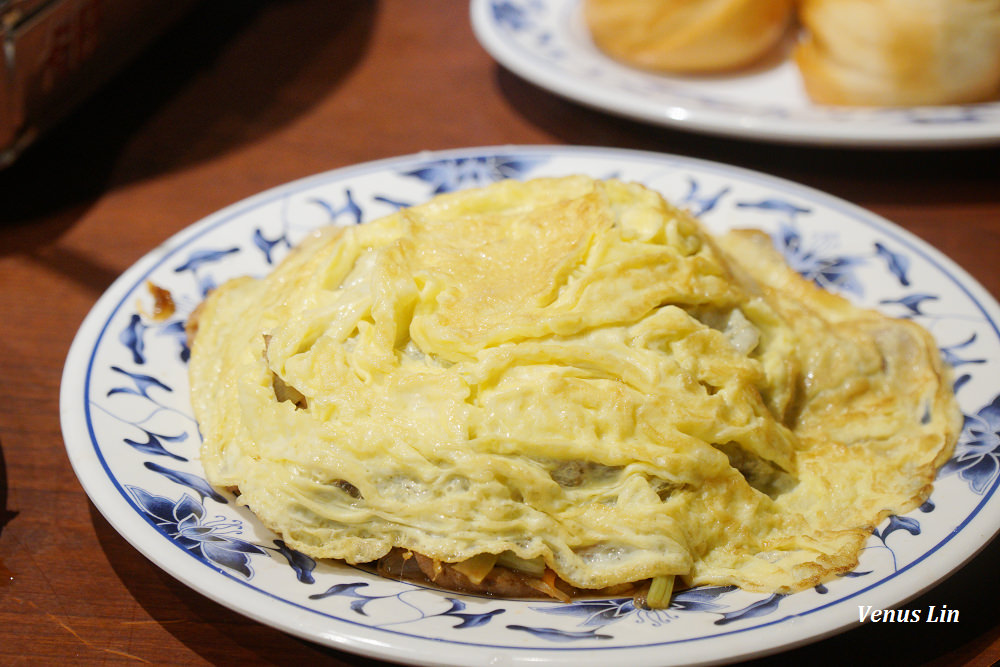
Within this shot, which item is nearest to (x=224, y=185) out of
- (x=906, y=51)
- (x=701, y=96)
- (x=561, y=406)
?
(x=701, y=96)

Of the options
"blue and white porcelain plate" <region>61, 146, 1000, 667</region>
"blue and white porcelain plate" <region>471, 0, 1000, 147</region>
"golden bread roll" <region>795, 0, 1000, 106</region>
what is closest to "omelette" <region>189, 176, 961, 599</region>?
"blue and white porcelain plate" <region>61, 146, 1000, 667</region>

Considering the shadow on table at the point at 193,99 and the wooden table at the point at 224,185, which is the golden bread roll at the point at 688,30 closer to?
the wooden table at the point at 224,185

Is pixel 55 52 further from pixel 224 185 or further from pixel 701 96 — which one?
pixel 701 96

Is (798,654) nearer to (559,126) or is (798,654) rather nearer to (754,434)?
(754,434)

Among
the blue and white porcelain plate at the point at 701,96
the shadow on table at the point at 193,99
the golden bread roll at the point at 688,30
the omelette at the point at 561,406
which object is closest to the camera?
the omelette at the point at 561,406

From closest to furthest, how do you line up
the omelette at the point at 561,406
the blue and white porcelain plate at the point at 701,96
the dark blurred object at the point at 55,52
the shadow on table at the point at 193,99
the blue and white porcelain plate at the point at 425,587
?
the blue and white porcelain plate at the point at 425,587, the omelette at the point at 561,406, the dark blurred object at the point at 55,52, the blue and white porcelain plate at the point at 701,96, the shadow on table at the point at 193,99

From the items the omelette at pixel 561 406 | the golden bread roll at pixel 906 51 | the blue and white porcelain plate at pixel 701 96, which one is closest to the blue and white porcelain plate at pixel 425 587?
the omelette at pixel 561 406
